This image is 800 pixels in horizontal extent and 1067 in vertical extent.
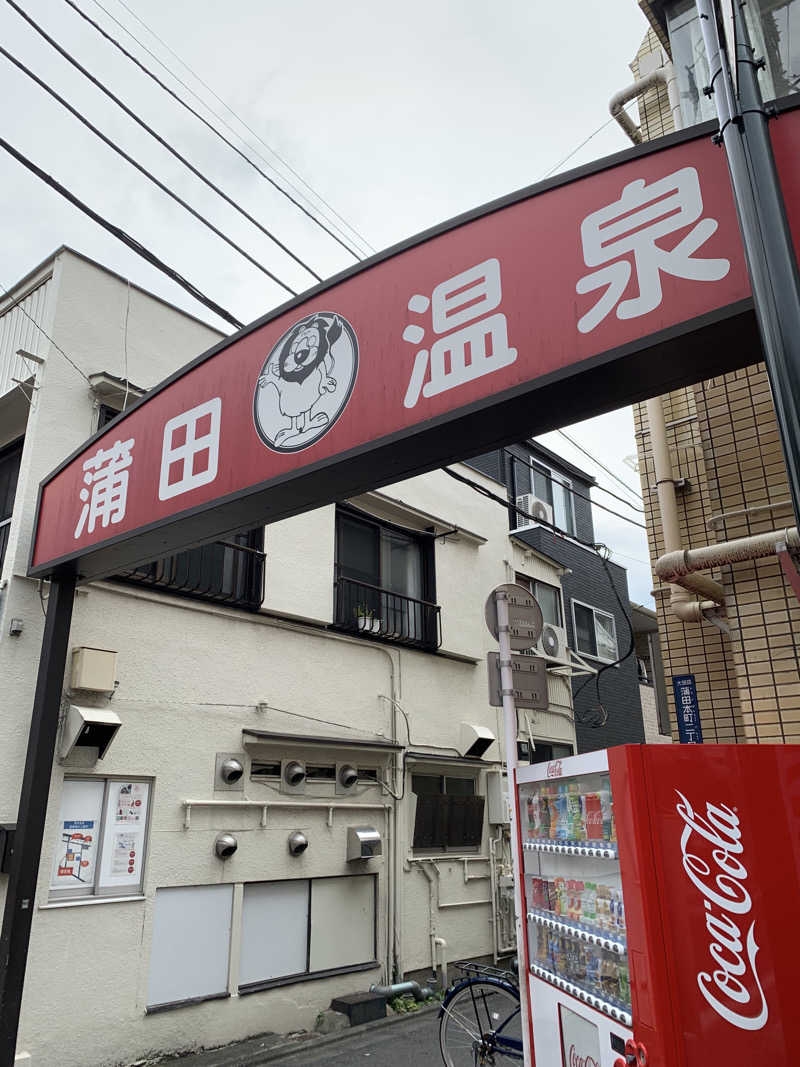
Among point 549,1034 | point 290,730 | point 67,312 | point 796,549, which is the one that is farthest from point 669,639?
point 67,312

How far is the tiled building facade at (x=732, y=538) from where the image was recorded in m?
5.39

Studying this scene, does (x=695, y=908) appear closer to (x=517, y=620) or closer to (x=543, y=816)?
(x=543, y=816)

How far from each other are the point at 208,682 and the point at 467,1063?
14.5ft

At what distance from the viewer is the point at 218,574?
9109 mm

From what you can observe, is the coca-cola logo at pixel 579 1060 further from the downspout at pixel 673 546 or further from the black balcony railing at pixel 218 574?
the black balcony railing at pixel 218 574

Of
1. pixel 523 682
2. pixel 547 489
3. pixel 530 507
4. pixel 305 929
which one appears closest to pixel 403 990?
pixel 305 929

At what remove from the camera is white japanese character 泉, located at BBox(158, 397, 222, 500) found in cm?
496

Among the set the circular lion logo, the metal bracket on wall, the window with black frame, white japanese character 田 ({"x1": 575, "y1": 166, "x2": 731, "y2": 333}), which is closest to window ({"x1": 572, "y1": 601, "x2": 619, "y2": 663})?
the window with black frame

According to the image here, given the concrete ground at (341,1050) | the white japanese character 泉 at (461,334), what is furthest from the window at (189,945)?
the white japanese character 泉 at (461,334)

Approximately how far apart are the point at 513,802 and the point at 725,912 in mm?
1902

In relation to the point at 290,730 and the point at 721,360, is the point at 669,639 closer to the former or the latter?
the point at 721,360

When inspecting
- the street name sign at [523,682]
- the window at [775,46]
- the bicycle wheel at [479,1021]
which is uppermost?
the window at [775,46]

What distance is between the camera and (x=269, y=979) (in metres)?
8.29

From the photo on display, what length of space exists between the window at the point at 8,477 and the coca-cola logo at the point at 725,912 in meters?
7.53
